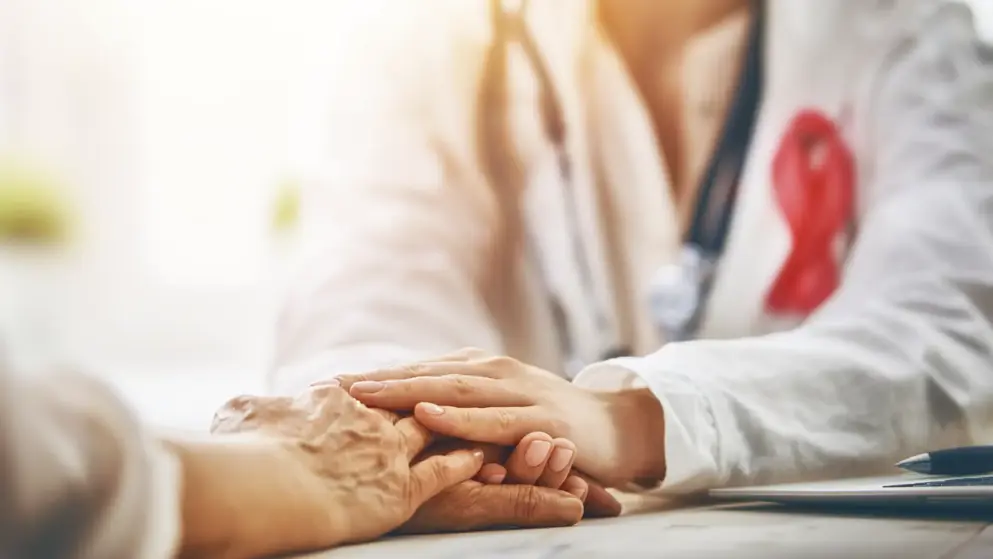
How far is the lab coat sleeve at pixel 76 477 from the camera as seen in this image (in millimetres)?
250

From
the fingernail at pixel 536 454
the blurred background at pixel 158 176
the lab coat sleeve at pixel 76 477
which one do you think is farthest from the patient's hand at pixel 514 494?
the blurred background at pixel 158 176

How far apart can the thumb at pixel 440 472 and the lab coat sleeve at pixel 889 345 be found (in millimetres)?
129

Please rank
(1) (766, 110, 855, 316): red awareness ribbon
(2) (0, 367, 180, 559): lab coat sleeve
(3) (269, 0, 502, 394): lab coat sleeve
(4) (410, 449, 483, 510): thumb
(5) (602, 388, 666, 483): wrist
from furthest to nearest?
(1) (766, 110, 855, 316): red awareness ribbon, (3) (269, 0, 502, 394): lab coat sleeve, (5) (602, 388, 666, 483): wrist, (4) (410, 449, 483, 510): thumb, (2) (0, 367, 180, 559): lab coat sleeve

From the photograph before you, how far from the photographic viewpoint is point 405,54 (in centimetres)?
103

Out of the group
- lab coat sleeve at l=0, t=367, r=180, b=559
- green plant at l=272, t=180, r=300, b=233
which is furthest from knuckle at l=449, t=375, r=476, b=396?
green plant at l=272, t=180, r=300, b=233

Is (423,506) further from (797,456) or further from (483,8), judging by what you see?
(483,8)

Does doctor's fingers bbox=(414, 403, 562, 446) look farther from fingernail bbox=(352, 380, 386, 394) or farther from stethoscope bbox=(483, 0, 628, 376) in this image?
stethoscope bbox=(483, 0, 628, 376)

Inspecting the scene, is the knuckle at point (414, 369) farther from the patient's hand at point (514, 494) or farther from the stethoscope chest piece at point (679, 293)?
the stethoscope chest piece at point (679, 293)

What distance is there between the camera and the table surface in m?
0.38

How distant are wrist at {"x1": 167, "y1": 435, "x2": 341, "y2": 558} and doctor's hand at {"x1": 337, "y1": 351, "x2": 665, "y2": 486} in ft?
0.27

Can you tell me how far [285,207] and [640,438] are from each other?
61 cm

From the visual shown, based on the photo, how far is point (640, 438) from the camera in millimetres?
562

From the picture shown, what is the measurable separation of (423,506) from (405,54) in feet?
2.19

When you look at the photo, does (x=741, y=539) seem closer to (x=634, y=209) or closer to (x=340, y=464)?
(x=340, y=464)
